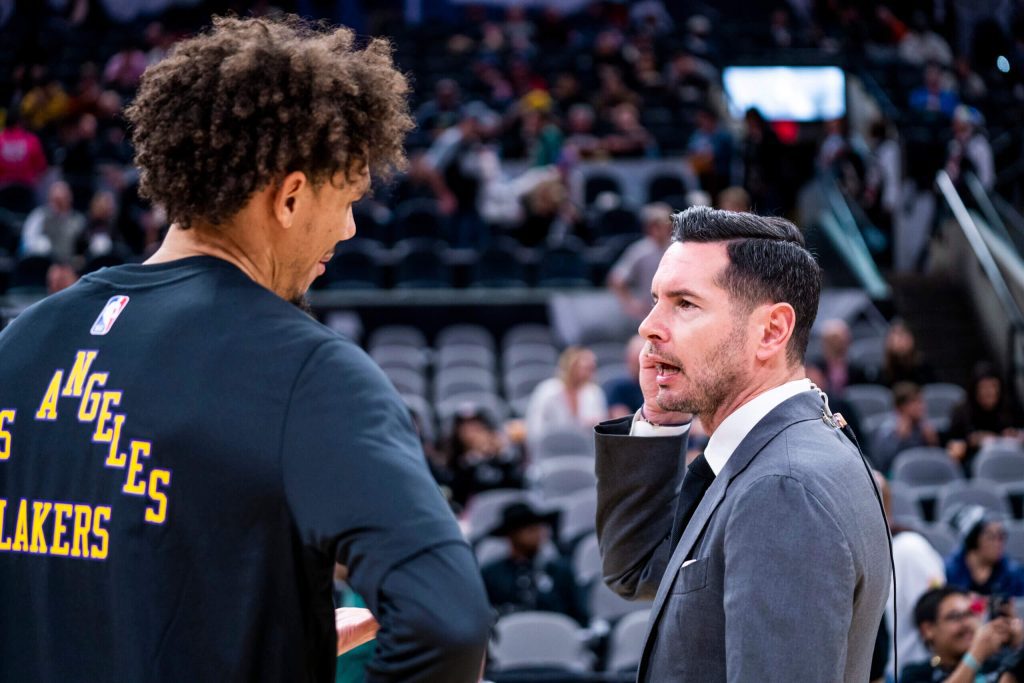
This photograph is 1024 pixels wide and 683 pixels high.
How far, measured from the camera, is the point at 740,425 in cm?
193

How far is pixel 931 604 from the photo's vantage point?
482cm

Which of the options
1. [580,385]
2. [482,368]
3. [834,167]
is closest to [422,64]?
[834,167]

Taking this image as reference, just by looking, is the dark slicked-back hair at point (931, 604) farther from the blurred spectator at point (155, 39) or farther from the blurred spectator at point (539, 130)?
the blurred spectator at point (155, 39)

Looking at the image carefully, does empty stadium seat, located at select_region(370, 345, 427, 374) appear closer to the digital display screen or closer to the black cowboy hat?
the black cowboy hat

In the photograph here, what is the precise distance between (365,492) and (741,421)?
0.80m

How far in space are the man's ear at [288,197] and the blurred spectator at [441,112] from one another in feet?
39.2

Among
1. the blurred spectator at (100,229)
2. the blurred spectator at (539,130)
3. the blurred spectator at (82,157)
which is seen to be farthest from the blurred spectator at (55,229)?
the blurred spectator at (539,130)

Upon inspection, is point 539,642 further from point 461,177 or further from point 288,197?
point 461,177

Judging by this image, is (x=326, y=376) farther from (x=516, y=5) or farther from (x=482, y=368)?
(x=516, y=5)

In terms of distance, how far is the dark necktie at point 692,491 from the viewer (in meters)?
2.01

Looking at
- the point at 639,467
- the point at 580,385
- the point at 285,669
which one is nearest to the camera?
the point at 285,669

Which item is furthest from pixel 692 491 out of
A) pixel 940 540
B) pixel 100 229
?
pixel 100 229

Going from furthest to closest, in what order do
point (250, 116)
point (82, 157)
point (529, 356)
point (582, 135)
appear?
point (582, 135), point (82, 157), point (529, 356), point (250, 116)

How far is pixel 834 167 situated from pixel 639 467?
1152 cm
